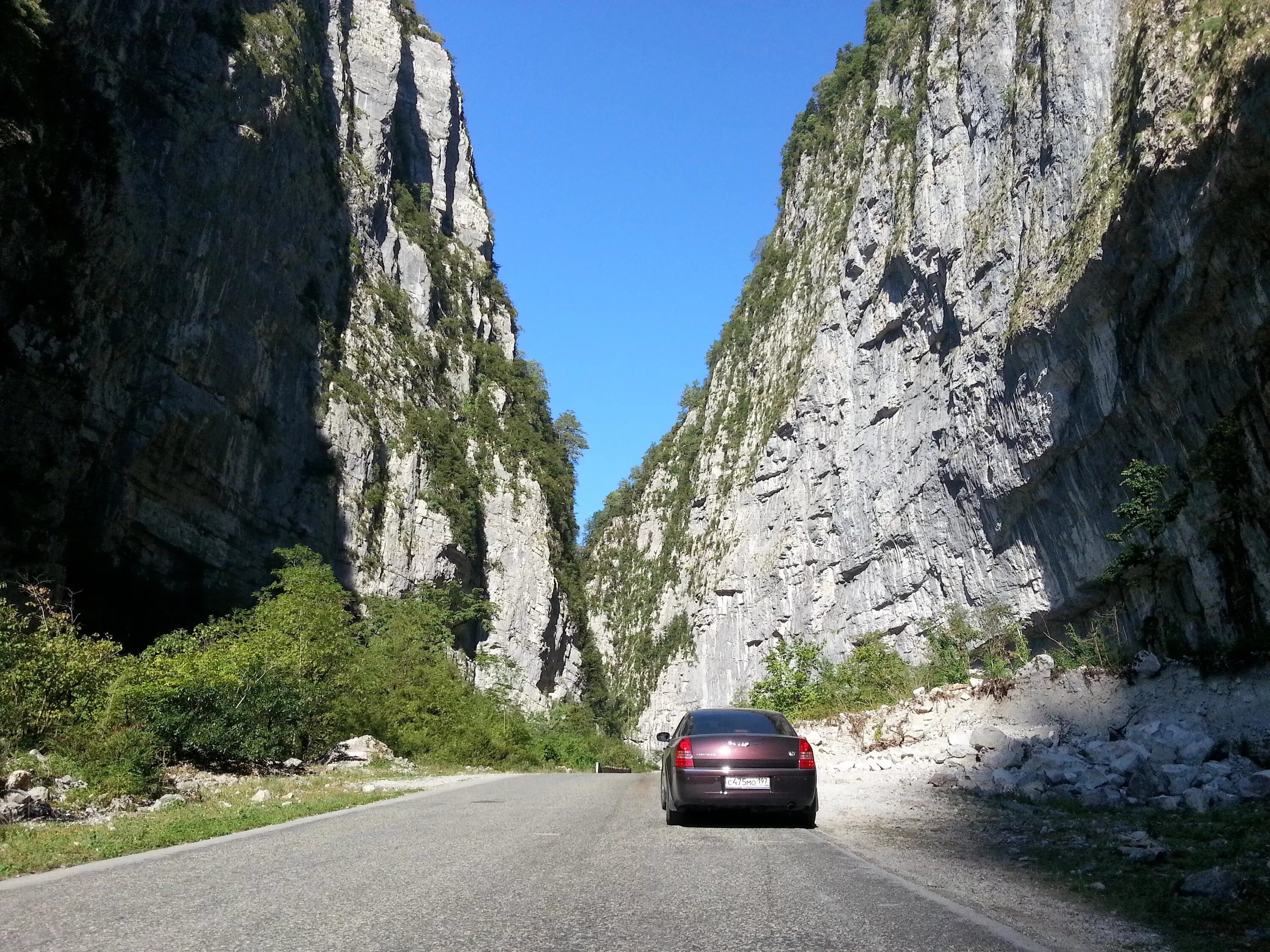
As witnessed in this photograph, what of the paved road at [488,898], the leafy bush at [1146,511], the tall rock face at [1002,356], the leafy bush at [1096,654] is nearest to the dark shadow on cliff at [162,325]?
the paved road at [488,898]

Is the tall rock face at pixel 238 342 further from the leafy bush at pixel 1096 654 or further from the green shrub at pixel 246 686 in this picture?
the leafy bush at pixel 1096 654

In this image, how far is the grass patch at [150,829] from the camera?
692 cm

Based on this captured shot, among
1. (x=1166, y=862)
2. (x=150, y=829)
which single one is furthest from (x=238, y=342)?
(x=1166, y=862)

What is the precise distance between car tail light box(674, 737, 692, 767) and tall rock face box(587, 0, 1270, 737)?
497 inches

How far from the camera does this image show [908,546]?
43.3 m

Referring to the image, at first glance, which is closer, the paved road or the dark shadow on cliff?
the paved road

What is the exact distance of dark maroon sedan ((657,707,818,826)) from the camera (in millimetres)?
9312

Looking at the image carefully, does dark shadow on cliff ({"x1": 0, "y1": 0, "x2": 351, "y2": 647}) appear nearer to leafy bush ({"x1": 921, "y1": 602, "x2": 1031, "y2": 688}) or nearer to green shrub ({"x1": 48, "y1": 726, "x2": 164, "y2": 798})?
green shrub ({"x1": 48, "y1": 726, "x2": 164, "y2": 798})

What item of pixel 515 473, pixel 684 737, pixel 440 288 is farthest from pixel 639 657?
pixel 684 737

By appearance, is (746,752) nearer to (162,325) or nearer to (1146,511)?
(1146,511)

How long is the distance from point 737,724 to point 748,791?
919 millimetres

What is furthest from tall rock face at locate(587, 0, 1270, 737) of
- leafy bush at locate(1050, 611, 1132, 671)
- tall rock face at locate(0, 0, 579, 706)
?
tall rock face at locate(0, 0, 579, 706)

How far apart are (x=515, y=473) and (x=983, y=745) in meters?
44.4

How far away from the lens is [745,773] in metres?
9.37
